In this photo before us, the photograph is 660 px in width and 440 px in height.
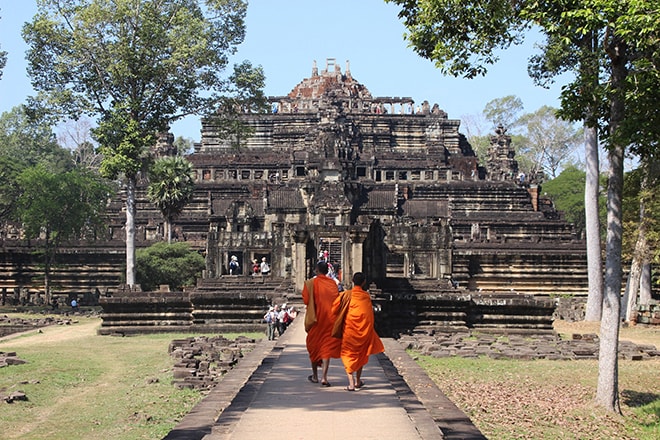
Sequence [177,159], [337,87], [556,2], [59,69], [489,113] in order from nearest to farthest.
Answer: [556,2] < [59,69] < [177,159] < [337,87] < [489,113]

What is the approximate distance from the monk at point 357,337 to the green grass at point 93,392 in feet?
7.86

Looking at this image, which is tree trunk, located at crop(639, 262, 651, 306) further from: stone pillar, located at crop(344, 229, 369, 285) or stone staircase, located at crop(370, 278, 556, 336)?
stone pillar, located at crop(344, 229, 369, 285)

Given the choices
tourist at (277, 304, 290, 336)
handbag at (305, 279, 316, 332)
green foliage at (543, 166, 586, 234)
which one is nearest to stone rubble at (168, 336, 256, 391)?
tourist at (277, 304, 290, 336)

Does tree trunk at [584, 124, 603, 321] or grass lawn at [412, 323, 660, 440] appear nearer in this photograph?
grass lawn at [412, 323, 660, 440]

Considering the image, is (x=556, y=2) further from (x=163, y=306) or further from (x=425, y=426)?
(x=163, y=306)

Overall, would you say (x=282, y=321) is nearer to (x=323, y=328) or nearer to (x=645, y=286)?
(x=323, y=328)

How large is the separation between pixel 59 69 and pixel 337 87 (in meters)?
44.5

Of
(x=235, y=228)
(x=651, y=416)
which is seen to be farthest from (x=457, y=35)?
(x=235, y=228)

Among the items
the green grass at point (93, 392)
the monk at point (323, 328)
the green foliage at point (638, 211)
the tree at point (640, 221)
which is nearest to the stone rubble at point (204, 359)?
the green grass at point (93, 392)

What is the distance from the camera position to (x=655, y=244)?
29.0 m

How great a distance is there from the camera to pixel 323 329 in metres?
11.6

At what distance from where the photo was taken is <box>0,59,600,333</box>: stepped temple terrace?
2455 centimetres

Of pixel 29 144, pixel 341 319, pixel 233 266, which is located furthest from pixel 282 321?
pixel 29 144

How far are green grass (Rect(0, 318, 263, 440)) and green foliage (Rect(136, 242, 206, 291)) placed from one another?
15.5m
